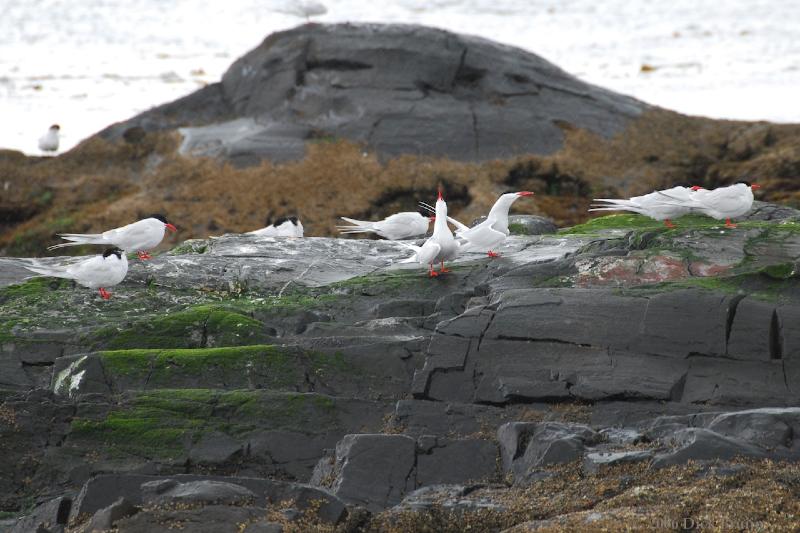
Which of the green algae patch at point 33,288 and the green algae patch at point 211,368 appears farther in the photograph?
the green algae patch at point 33,288

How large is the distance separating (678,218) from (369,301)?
5.59 m

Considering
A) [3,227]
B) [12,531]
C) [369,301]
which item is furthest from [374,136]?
[12,531]

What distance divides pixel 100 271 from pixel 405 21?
44036mm

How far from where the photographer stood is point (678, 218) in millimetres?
17469

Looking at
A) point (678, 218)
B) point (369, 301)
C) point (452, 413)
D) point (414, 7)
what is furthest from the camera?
point (414, 7)

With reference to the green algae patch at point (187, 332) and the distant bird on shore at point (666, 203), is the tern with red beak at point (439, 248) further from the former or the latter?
the distant bird on shore at point (666, 203)

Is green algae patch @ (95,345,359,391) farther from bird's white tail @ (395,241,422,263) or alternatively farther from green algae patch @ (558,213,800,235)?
green algae patch @ (558,213,800,235)

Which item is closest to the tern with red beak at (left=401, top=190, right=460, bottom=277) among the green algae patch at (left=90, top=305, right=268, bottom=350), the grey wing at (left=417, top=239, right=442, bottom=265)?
the grey wing at (left=417, top=239, right=442, bottom=265)

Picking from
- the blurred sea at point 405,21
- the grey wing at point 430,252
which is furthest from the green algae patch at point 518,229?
the blurred sea at point 405,21

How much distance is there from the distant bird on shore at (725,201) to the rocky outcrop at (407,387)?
575 mm

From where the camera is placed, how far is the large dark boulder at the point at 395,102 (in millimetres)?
32250

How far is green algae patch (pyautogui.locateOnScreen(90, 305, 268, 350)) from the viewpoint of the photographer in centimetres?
1384

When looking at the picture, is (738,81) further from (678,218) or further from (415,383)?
(415,383)

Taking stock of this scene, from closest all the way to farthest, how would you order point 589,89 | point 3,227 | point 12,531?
1. point 12,531
2. point 3,227
3. point 589,89
